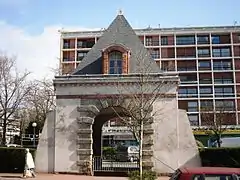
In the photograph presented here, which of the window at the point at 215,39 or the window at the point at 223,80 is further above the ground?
the window at the point at 215,39

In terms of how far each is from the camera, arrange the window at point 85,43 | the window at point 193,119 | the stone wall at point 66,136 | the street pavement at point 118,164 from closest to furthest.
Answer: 1. the stone wall at point 66,136
2. the street pavement at point 118,164
3. the window at point 193,119
4. the window at point 85,43

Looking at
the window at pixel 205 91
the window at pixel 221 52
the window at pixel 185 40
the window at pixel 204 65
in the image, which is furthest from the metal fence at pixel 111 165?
the window at pixel 221 52

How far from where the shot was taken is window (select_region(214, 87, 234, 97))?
66.8 metres

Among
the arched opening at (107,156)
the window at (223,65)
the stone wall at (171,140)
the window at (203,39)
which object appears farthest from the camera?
the window at (203,39)

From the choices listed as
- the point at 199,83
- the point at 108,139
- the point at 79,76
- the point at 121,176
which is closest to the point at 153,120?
the point at 121,176

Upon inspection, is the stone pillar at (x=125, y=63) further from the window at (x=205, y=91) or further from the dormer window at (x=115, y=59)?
the window at (x=205, y=91)

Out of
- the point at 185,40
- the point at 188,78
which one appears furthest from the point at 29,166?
the point at 185,40

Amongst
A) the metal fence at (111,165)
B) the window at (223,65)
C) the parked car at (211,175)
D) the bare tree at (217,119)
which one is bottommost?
the metal fence at (111,165)

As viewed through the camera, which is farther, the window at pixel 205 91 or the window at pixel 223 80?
the window at pixel 223 80

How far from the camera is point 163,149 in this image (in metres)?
22.4

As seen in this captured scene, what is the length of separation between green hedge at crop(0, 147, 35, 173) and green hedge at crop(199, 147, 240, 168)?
11.7 m

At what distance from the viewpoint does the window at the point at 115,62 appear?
24000mm

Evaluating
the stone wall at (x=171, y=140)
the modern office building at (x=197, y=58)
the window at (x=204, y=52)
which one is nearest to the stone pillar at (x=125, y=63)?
the stone wall at (x=171, y=140)

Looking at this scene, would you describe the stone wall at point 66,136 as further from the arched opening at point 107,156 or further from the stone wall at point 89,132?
the arched opening at point 107,156
